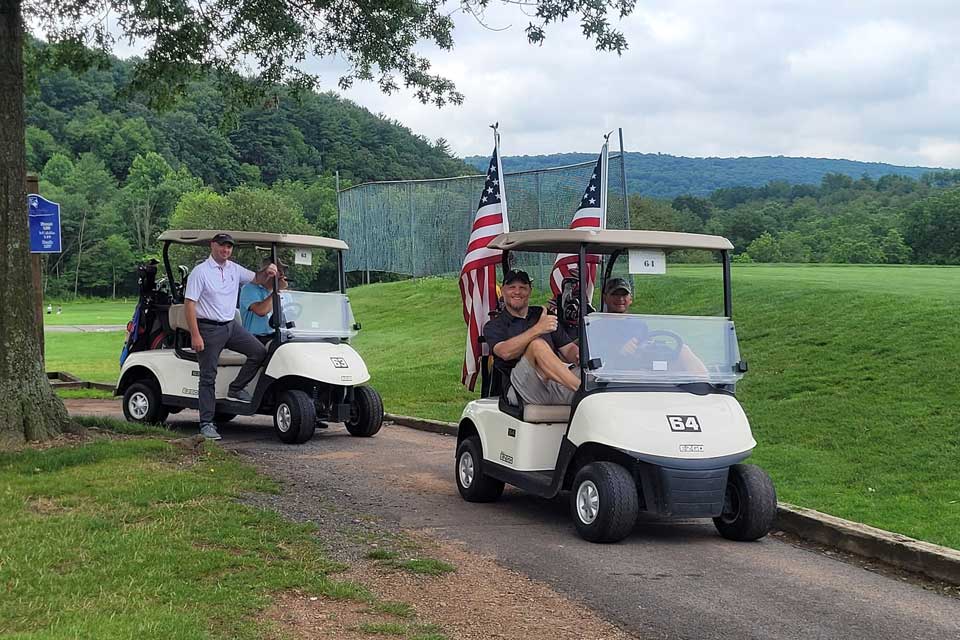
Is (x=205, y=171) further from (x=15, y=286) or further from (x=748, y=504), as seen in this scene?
(x=748, y=504)

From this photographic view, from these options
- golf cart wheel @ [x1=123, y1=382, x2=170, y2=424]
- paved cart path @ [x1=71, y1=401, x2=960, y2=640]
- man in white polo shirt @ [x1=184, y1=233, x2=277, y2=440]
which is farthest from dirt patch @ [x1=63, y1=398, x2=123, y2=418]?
paved cart path @ [x1=71, y1=401, x2=960, y2=640]

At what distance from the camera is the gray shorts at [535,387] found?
7.35m

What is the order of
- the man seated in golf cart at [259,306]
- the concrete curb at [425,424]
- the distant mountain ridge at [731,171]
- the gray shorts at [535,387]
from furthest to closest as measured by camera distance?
the distant mountain ridge at [731,171]
the concrete curb at [425,424]
the man seated in golf cart at [259,306]
the gray shorts at [535,387]

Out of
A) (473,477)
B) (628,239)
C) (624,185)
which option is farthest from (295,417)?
(624,185)

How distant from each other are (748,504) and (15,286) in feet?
20.4

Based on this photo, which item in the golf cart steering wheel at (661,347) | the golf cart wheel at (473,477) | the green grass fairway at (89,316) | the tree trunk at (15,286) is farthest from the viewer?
the green grass fairway at (89,316)

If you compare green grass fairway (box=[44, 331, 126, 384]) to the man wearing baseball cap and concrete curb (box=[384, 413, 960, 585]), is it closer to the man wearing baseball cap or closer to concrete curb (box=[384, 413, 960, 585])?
the man wearing baseball cap

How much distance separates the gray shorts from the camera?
24.1 ft

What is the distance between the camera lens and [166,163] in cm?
11231

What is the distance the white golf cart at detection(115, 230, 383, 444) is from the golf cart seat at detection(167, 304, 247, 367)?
0.03ft

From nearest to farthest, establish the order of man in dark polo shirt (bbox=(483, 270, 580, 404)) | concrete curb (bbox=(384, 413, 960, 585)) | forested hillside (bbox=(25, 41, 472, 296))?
concrete curb (bbox=(384, 413, 960, 585)) → man in dark polo shirt (bbox=(483, 270, 580, 404)) → forested hillside (bbox=(25, 41, 472, 296))

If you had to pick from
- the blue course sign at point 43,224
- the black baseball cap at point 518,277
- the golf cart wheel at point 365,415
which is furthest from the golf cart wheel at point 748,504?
the blue course sign at point 43,224

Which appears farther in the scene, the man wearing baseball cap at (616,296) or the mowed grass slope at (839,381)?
the mowed grass slope at (839,381)

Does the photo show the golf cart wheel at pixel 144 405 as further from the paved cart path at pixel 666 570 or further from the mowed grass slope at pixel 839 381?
the mowed grass slope at pixel 839 381
